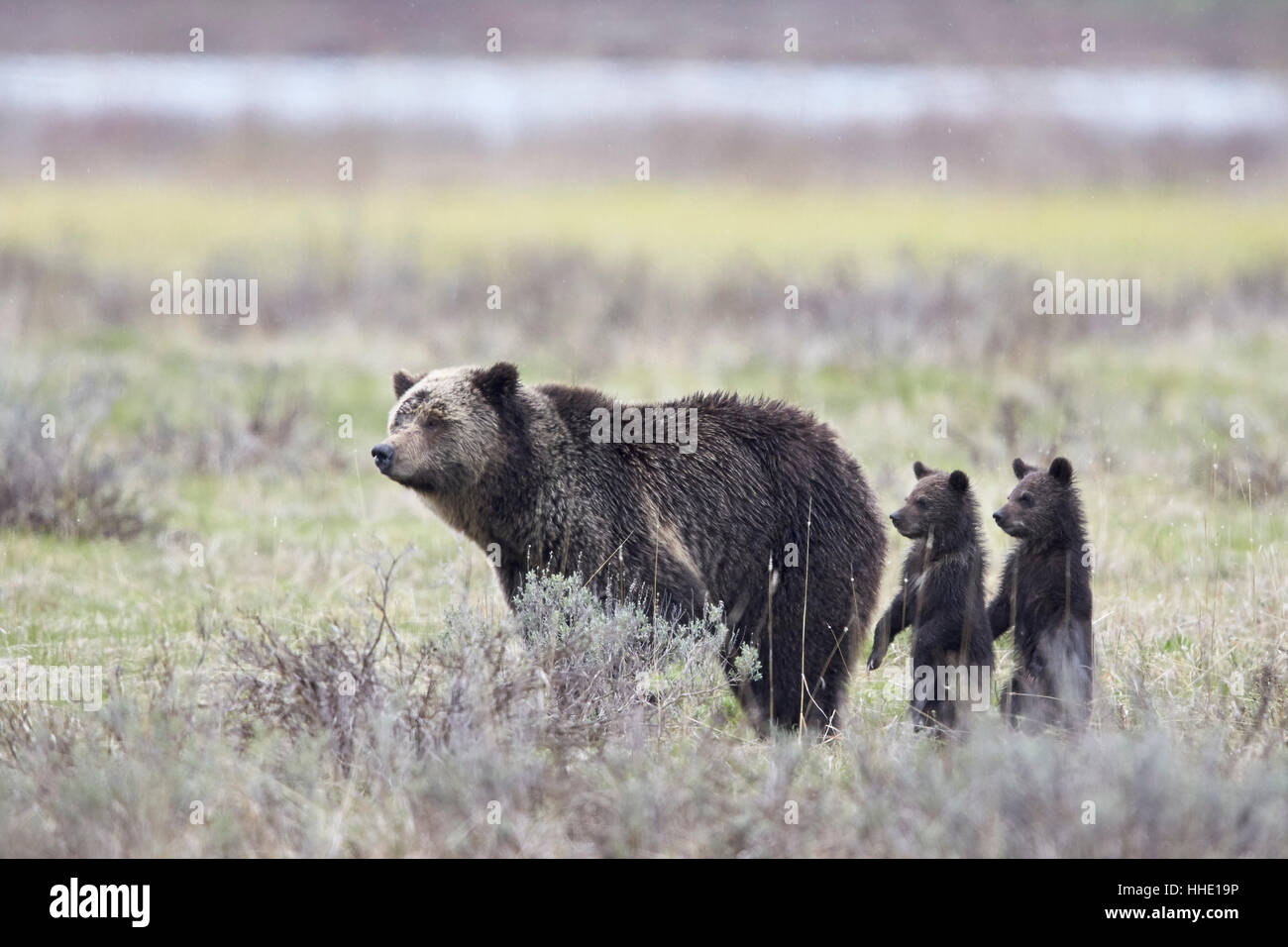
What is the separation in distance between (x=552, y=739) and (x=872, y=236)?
20180mm

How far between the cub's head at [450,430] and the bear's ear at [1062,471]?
2646 millimetres

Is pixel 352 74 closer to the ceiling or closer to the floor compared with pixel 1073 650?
closer to the ceiling

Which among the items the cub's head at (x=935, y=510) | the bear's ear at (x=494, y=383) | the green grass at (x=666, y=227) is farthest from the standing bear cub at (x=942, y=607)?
the green grass at (x=666, y=227)

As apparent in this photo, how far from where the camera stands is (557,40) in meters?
36.7

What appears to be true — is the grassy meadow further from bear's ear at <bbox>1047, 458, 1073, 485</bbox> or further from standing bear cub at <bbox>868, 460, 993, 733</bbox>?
bear's ear at <bbox>1047, 458, 1073, 485</bbox>

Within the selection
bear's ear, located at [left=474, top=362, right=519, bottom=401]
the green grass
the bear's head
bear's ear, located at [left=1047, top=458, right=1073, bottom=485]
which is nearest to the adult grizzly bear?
bear's ear, located at [left=474, top=362, right=519, bottom=401]

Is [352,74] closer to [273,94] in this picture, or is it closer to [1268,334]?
[273,94]

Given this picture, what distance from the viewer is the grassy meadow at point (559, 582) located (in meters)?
5.47

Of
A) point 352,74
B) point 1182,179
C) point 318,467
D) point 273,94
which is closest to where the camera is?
point 318,467

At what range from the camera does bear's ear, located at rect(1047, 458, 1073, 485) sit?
6.96m

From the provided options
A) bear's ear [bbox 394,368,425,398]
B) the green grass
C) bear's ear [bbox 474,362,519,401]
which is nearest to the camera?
bear's ear [bbox 474,362,519,401]

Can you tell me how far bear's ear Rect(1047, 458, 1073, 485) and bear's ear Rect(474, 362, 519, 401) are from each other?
2.67 metres

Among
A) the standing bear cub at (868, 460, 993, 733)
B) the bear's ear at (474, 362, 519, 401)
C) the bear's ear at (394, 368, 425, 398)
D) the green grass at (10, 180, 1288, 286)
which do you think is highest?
the green grass at (10, 180, 1288, 286)
